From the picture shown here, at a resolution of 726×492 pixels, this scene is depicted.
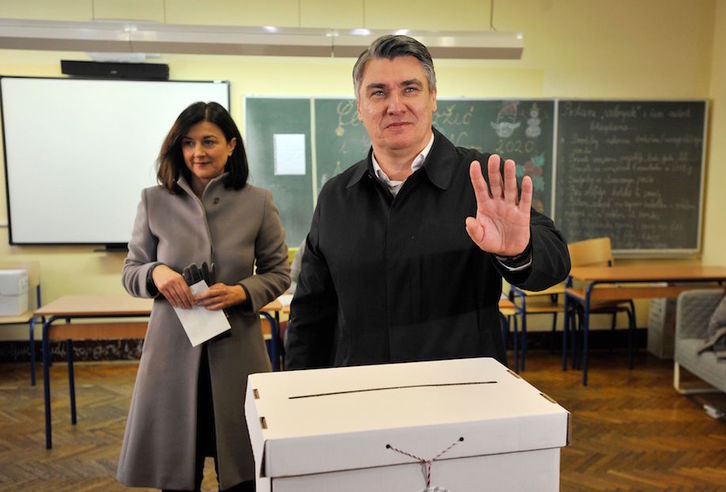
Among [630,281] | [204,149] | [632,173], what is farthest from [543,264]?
[632,173]

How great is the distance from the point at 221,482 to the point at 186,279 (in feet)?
2.15

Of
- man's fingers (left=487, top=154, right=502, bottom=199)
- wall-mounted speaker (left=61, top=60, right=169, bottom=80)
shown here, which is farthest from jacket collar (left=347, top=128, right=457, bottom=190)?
wall-mounted speaker (left=61, top=60, right=169, bottom=80)

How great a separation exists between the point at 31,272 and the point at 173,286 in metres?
3.25

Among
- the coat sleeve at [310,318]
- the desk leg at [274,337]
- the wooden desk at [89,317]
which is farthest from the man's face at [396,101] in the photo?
the desk leg at [274,337]

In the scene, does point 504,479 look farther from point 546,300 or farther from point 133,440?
point 546,300

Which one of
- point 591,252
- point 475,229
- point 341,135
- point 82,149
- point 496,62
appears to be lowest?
point 591,252

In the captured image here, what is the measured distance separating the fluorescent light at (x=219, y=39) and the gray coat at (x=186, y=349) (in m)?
2.05

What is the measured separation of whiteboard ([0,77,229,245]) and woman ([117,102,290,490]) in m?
2.85

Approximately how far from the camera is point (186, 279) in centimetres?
173

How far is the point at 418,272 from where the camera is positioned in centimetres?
110

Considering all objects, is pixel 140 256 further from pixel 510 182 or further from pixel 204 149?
pixel 510 182

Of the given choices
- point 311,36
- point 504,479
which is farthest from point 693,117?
point 504,479

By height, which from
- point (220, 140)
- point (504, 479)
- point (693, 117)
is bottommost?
point (504, 479)

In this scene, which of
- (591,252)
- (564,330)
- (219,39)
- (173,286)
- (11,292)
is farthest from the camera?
(591,252)
